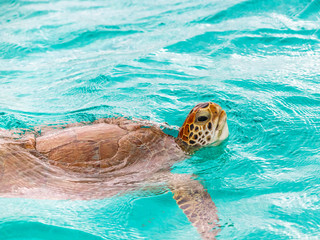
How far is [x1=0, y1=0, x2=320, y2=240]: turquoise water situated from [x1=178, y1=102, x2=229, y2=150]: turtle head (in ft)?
0.60

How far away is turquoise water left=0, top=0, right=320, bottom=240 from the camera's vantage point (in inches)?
132

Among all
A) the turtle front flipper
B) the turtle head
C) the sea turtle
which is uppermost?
the turtle head

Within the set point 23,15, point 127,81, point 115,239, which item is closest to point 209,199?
point 115,239

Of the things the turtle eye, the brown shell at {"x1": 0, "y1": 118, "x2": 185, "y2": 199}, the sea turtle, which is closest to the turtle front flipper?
the sea turtle

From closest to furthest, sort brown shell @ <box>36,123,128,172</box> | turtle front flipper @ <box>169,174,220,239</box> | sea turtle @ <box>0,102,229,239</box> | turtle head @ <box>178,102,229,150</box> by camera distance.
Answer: turtle front flipper @ <box>169,174,220,239</box> < sea turtle @ <box>0,102,229,239</box> < brown shell @ <box>36,123,128,172</box> < turtle head @ <box>178,102,229,150</box>

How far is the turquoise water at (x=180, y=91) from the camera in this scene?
3.35m

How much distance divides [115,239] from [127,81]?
13.4 ft

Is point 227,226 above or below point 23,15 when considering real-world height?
below

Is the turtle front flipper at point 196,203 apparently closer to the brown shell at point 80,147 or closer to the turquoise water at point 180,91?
the turquoise water at point 180,91

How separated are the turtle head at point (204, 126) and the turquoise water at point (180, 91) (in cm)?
18

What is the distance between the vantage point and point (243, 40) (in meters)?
7.95

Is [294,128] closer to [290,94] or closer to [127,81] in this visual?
[290,94]

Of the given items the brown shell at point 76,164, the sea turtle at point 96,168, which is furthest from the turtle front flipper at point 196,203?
the brown shell at point 76,164

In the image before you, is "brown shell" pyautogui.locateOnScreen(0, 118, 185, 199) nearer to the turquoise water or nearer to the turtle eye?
the turquoise water
